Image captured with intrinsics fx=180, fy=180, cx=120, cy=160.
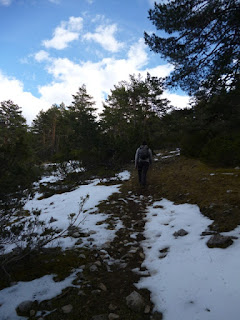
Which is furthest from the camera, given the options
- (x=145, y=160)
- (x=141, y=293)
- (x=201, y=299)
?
(x=145, y=160)

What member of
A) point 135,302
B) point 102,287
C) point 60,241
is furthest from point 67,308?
point 60,241

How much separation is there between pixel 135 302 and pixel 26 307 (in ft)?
3.82

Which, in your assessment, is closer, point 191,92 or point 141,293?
point 141,293

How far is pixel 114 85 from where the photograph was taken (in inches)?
1256

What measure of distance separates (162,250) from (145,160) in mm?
4981

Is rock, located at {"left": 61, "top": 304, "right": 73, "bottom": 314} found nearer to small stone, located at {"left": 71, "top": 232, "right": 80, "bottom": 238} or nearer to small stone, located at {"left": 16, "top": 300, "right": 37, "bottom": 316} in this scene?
small stone, located at {"left": 16, "top": 300, "right": 37, "bottom": 316}

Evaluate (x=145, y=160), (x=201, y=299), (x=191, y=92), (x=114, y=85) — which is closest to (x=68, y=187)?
(x=145, y=160)

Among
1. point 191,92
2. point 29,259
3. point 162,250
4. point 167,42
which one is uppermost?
point 167,42

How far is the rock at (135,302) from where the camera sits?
192 centimetres

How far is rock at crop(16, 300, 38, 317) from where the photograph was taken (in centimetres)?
186

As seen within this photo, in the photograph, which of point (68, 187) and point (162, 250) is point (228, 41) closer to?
point (162, 250)

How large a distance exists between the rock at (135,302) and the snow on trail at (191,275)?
0.49 feet

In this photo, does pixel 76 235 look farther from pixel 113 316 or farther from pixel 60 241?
pixel 113 316

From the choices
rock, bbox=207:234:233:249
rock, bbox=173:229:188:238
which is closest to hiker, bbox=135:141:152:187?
rock, bbox=173:229:188:238
